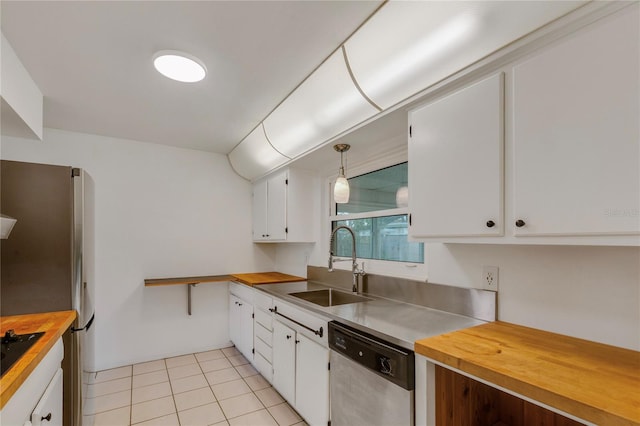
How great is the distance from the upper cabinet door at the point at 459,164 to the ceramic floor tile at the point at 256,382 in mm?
1973

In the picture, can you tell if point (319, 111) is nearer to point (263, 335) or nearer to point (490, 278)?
point (490, 278)

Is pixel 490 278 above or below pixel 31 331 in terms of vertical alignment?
above

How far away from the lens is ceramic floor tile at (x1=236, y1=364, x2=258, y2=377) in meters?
2.84

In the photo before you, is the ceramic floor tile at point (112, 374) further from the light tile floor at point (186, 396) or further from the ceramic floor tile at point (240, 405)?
the ceramic floor tile at point (240, 405)

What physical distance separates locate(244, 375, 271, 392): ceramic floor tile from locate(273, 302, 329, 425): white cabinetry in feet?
0.83

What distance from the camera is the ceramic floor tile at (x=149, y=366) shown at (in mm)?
2924

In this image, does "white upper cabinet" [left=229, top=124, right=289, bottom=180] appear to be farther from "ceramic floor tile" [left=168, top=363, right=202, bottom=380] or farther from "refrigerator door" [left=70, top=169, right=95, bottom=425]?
"ceramic floor tile" [left=168, top=363, right=202, bottom=380]

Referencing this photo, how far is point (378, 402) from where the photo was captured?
1.37 m

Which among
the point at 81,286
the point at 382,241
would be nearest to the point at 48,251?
the point at 81,286

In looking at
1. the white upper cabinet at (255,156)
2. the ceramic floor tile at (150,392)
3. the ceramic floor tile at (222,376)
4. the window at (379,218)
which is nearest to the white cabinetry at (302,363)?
the ceramic floor tile at (222,376)

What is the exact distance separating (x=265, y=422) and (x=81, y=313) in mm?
1387

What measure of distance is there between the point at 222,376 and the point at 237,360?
370 millimetres

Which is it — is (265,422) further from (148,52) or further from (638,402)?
(148,52)

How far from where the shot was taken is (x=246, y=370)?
2.93 meters
